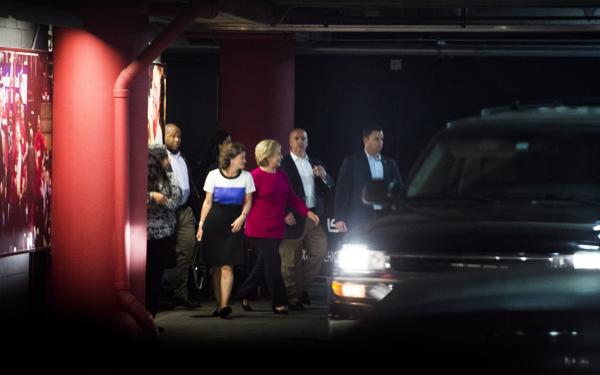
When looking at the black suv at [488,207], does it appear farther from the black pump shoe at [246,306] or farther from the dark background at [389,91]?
the dark background at [389,91]

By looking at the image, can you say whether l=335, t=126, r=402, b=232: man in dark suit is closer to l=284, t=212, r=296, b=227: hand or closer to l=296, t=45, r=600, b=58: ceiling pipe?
l=284, t=212, r=296, b=227: hand

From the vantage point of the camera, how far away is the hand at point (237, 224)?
15.0m

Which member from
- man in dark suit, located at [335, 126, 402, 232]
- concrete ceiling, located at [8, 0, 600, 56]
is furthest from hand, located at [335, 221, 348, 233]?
concrete ceiling, located at [8, 0, 600, 56]

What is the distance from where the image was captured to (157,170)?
14.2m

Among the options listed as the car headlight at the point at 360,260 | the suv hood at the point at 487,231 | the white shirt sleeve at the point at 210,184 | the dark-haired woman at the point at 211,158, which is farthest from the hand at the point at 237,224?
the car headlight at the point at 360,260

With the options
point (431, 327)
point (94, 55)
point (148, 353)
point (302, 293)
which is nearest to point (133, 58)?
point (94, 55)

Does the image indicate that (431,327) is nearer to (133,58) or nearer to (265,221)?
(133,58)

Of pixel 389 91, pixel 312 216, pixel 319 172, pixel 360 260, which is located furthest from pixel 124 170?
pixel 389 91

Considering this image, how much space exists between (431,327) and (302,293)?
9.81 meters

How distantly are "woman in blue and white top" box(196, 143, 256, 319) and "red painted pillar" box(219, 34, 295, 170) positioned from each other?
13.9 ft

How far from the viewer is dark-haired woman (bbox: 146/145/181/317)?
46.4 feet

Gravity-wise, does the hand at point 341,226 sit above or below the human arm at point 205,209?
below

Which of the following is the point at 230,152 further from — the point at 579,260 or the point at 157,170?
the point at 579,260

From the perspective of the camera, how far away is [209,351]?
1249cm
